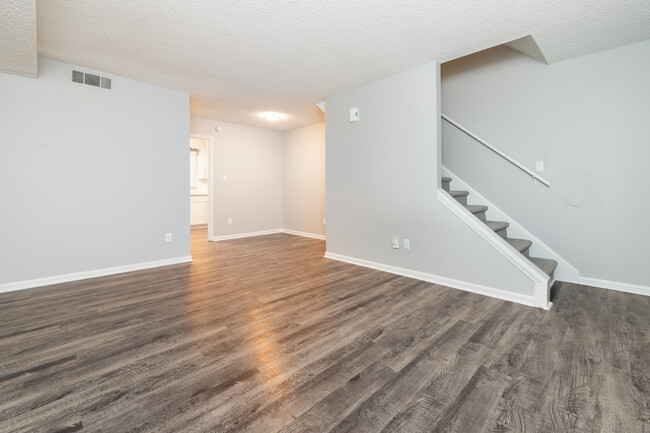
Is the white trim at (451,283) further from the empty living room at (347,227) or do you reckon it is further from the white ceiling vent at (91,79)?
the white ceiling vent at (91,79)

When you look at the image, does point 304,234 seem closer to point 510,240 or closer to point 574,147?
point 510,240

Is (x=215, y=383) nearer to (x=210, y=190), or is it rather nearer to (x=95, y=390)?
(x=95, y=390)

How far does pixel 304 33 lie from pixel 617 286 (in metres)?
3.92

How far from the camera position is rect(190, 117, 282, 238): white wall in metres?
6.01

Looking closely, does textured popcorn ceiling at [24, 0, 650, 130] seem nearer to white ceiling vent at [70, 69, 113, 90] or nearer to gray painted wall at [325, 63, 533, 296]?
white ceiling vent at [70, 69, 113, 90]

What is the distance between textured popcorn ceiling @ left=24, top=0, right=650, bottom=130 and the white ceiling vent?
164mm

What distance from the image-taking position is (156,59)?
3.03 m

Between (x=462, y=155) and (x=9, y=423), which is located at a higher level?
(x=462, y=155)

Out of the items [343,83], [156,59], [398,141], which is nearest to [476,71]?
[398,141]

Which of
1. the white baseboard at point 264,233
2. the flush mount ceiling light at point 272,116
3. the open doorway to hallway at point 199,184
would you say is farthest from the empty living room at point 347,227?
the open doorway to hallway at point 199,184

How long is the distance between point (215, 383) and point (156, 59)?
10.4ft

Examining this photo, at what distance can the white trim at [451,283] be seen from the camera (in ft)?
8.63

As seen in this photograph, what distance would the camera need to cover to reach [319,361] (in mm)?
1723

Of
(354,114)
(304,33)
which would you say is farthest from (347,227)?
(304,33)
